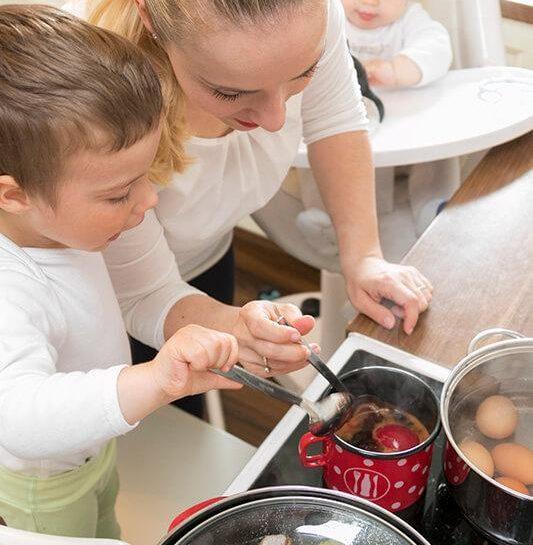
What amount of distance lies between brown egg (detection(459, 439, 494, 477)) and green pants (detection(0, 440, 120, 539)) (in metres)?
0.42

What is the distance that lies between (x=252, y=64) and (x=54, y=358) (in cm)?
32

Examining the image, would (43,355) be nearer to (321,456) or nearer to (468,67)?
(321,456)

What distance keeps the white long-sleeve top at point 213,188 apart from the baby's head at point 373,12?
379 millimetres

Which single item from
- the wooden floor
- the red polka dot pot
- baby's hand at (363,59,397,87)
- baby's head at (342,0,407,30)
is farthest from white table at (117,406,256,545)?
the wooden floor

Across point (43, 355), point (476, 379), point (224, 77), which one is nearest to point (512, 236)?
point (476, 379)

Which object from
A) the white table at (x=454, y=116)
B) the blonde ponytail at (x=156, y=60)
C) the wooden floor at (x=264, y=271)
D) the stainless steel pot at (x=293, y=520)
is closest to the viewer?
the stainless steel pot at (x=293, y=520)

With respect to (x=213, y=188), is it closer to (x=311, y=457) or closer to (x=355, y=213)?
(x=355, y=213)

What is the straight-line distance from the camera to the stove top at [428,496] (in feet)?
2.23

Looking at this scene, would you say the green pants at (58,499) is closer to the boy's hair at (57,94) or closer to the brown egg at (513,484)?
the boy's hair at (57,94)

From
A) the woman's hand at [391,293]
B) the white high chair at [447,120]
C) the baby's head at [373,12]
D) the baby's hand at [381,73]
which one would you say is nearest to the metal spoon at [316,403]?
the woman's hand at [391,293]

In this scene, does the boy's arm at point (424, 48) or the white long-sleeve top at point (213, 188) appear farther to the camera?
the boy's arm at point (424, 48)

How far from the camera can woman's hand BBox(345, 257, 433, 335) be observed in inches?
34.7

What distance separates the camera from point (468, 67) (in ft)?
4.72

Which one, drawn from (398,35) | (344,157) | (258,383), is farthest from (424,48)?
(258,383)
